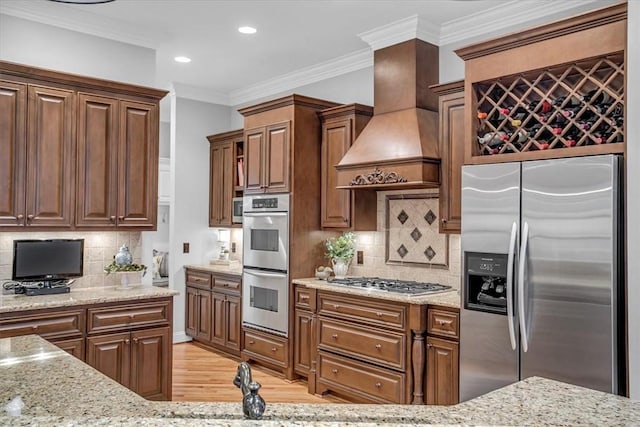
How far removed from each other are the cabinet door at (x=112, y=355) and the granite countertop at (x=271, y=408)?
1797 mm

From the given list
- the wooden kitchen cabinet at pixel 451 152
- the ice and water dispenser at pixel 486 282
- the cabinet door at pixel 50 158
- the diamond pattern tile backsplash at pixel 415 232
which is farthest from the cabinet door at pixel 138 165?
the ice and water dispenser at pixel 486 282

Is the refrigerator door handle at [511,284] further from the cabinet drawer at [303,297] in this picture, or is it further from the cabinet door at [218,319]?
the cabinet door at [218,319]

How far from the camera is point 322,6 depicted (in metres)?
3.95

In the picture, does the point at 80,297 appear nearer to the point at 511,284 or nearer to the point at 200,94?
the point at 511,284

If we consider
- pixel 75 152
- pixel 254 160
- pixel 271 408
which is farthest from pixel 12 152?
pixel 271 408

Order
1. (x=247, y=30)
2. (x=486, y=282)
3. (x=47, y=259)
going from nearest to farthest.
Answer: (x=486, y=282)
(x=47, y=259)
(x=247, y=30)

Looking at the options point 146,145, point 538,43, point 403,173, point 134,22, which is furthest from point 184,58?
point 538,43

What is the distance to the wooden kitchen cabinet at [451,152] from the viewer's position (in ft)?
12.4

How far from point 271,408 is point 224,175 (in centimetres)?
530

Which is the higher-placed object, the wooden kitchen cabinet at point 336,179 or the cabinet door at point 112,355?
the wooden kitchen cabinet at point 336,179

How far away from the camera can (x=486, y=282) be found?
3219 mm

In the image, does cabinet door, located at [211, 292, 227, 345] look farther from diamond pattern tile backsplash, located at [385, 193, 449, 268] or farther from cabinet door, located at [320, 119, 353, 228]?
diamond pattern tile backsplash, located at [385, 193, 449, 268]

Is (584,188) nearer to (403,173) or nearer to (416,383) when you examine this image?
(403,173)

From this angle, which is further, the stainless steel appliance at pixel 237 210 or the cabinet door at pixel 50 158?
the stainless steel appliance at pixel 237 210
